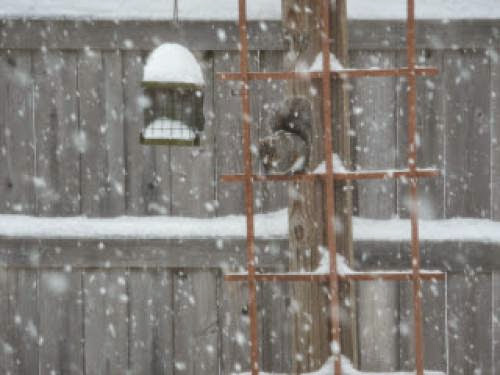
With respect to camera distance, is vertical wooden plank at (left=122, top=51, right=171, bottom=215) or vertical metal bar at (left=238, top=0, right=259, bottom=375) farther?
vertical wooden plank at (left=122, top=51, right=171, bottom=215)

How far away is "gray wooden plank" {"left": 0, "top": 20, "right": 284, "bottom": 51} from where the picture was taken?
3.30m

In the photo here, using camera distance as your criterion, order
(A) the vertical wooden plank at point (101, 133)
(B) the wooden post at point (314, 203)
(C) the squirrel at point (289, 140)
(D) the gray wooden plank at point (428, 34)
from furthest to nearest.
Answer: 1. (A) the vertical wooden plank at point (101, 133)
2. (D) the gray wooden plank at point (428, 34)
3. (B) the wooden post at point (314, 203)
4. (C) the squirrel at point (289, 140)

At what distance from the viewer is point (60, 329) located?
3.46m

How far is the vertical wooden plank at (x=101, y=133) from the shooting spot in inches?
134

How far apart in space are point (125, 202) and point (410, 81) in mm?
1780

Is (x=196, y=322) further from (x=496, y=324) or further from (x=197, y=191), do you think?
(x=496, y=324)

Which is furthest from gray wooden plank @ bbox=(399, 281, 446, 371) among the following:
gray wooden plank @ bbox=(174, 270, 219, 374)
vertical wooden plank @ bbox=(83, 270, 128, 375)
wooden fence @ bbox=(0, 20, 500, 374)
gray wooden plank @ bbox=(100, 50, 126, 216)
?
gray wooden plank @ bbox=(100, 50, 126, 216)

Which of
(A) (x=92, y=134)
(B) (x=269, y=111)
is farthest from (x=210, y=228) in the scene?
(A) (x=92, y=134)

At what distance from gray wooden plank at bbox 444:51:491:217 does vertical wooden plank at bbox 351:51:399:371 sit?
286 millimetres

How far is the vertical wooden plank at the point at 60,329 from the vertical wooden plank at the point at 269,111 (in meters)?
1.07

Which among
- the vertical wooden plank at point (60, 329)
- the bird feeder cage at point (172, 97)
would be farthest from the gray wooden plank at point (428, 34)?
the vertical wooden plank at point (60, 329)

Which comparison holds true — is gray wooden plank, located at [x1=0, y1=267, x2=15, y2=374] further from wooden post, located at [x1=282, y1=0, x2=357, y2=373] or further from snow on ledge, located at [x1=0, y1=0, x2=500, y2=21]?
wooden post, located at [x1=282, y1=0, x2=357, y2=373]

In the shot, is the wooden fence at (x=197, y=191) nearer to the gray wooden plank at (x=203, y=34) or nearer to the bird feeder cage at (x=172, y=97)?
the gray wooden plank at (x=203, y=34)

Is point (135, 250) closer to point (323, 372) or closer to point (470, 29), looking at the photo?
point (323, 372)
